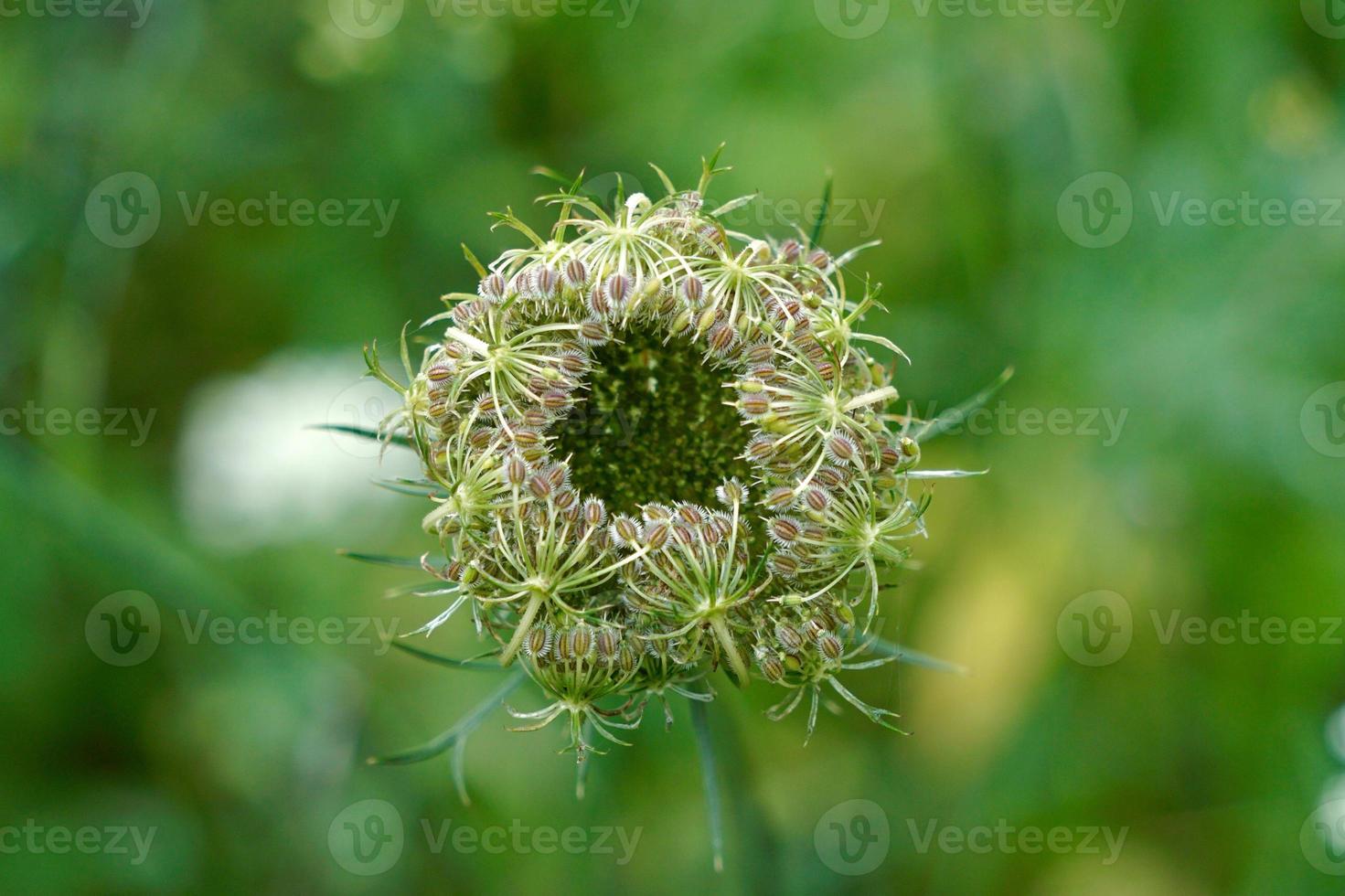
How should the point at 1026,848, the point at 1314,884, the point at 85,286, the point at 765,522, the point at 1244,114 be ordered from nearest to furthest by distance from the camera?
1. the point at 765,522
2. the point at 1314,884
3. the point at 1026,848
4. the point at 1244,114
5. the point at 85,286

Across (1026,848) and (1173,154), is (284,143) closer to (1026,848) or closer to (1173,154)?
(1173,154)

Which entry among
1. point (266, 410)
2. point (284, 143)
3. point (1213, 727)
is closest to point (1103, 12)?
point (1213, 727)
